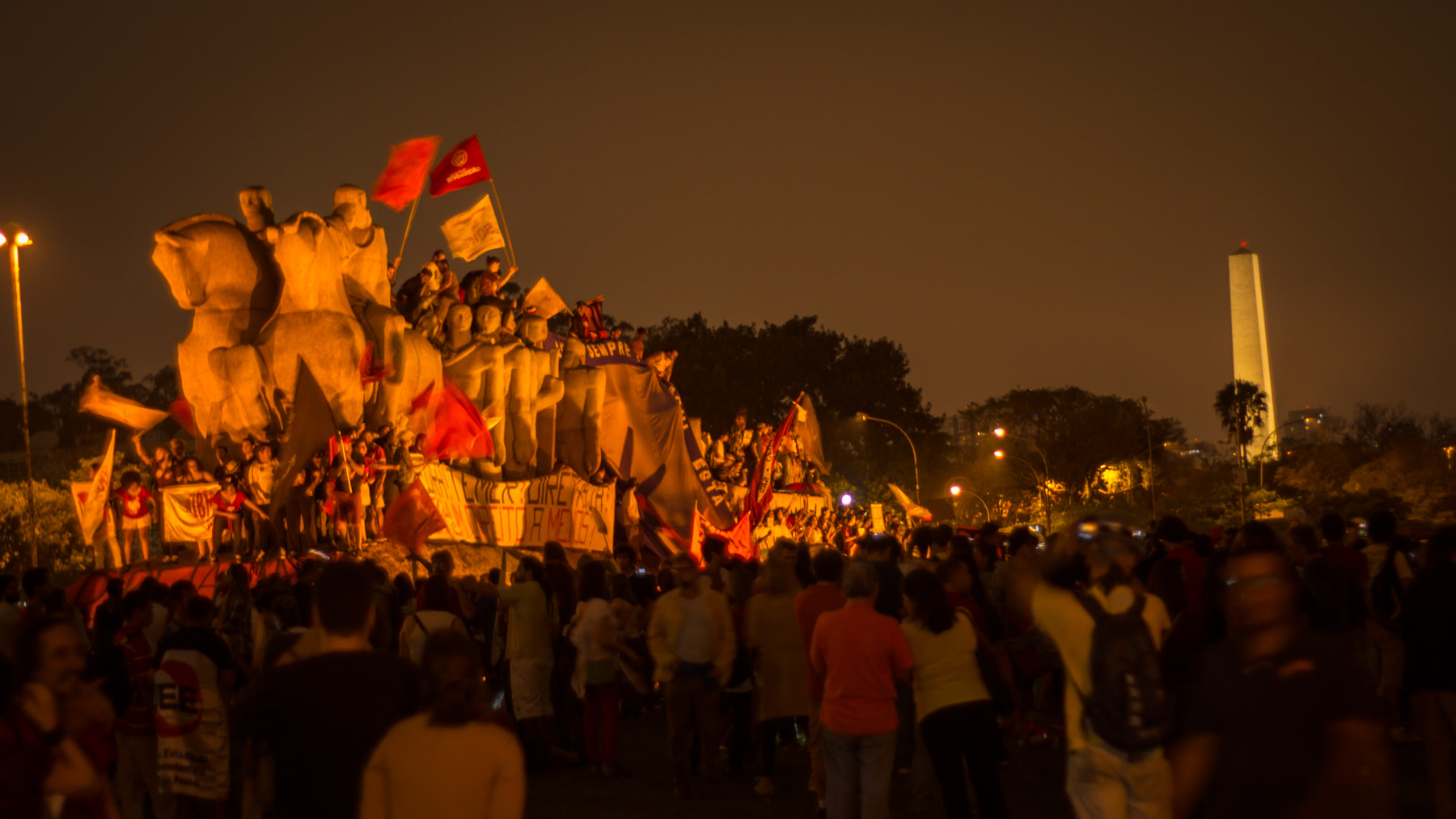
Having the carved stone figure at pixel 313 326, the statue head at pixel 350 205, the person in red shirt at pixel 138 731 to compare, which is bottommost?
the person in red shirt at pixel 138 731

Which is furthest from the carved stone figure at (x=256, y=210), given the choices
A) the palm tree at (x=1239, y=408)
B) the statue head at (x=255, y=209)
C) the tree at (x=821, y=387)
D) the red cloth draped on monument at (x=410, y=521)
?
the palm tree at (x=1239, y=408)

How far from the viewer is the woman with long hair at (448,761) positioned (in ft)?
13.1

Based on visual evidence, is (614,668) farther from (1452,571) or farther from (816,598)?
(1452,571)

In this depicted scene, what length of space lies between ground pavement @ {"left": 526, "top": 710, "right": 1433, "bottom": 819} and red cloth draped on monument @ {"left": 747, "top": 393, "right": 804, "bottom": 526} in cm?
2510

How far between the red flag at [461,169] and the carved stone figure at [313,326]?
4.38 metres

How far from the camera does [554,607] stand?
448 inches

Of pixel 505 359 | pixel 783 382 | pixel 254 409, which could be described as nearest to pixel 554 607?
pixel 254 409

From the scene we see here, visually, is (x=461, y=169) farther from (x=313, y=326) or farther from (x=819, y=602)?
(x=819, y=602)

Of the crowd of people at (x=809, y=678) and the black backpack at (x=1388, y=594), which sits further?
the black backpack at (x=1388, y=594)

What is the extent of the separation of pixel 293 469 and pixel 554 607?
1219cm

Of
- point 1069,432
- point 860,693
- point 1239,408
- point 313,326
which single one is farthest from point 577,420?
point 1239,408

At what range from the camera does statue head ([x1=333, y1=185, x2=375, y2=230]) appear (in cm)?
2569

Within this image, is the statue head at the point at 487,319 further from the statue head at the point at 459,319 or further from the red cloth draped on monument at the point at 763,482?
the red cloth draped on monument at the point at 763,482

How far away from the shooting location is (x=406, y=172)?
1064 inches
